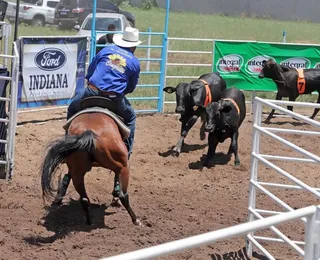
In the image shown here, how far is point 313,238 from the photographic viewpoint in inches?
138

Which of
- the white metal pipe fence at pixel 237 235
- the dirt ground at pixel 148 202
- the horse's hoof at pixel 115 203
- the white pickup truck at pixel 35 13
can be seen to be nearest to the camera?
the white metal pipe fence at pixel 237 235

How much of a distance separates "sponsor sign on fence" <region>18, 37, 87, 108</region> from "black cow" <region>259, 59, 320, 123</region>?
3.42 metres

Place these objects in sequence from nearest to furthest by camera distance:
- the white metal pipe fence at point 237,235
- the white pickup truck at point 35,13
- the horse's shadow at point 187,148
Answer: the white metal pipe fence at point 237,235
the horse's shadow at point 187,148
the white pickup truck at point 35,13

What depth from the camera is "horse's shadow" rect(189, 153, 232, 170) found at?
983 centimetres

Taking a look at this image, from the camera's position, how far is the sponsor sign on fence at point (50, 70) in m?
11.2

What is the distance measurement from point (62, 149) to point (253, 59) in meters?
7.92

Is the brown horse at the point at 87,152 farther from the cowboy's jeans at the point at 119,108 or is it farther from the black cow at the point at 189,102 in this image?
the black cow at the point at 189,102

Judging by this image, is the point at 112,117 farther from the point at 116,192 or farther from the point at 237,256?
the point at 237,256

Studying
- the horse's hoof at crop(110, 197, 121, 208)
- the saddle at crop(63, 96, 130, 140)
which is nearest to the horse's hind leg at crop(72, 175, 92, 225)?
the saddle at crop(63, 96, 130, 140)

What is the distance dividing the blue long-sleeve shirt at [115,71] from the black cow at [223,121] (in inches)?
88.9

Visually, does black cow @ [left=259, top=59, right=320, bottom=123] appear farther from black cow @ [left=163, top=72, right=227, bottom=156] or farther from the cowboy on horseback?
the cowboy on horseback

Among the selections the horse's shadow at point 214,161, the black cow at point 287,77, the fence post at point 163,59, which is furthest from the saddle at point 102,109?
the black cow at point 287,77

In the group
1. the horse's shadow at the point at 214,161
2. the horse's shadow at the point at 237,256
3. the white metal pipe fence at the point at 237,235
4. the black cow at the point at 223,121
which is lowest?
the horse's shadow at the point at 214,161

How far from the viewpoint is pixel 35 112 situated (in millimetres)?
12109
